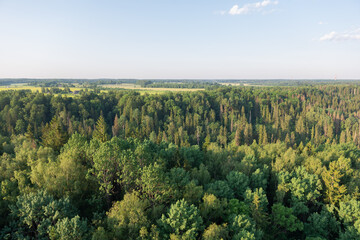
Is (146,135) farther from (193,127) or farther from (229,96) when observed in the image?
(229,96)

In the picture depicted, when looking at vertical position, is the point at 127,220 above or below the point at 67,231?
below

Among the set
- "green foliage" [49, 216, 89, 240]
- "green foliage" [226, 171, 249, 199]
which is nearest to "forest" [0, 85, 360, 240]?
"green foliage" [49, 216, 89, 240]

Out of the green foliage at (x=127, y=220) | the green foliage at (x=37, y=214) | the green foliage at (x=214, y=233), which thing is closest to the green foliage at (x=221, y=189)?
the green foliage at (x=214, y=233)

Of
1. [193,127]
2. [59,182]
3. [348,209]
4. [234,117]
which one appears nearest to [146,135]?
[193,127]

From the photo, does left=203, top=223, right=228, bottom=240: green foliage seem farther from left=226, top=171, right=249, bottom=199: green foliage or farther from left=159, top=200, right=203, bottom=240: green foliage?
left=226, top=171, right=249, bottom=199: green foliage

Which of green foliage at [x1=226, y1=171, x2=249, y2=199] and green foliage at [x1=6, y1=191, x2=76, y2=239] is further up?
green foliage at [x1=6, y1=191, x2=76, y2=239]

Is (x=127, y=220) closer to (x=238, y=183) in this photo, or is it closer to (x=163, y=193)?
(x=163, y=193)

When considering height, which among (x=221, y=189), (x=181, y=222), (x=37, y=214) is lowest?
(x=221, y=189)

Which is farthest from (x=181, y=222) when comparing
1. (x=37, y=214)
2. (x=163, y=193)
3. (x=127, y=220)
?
(x=37, y=214)

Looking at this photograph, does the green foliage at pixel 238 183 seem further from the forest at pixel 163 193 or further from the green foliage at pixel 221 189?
the green foliage at pixel 221 189

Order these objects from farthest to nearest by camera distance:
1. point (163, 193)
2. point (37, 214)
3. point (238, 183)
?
point (238, 183) → point (163, 193) → point (37, 214)

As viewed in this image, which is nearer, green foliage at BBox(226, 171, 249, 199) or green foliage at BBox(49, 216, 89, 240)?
green foliage at BBox(49, 216, 89, 240)
